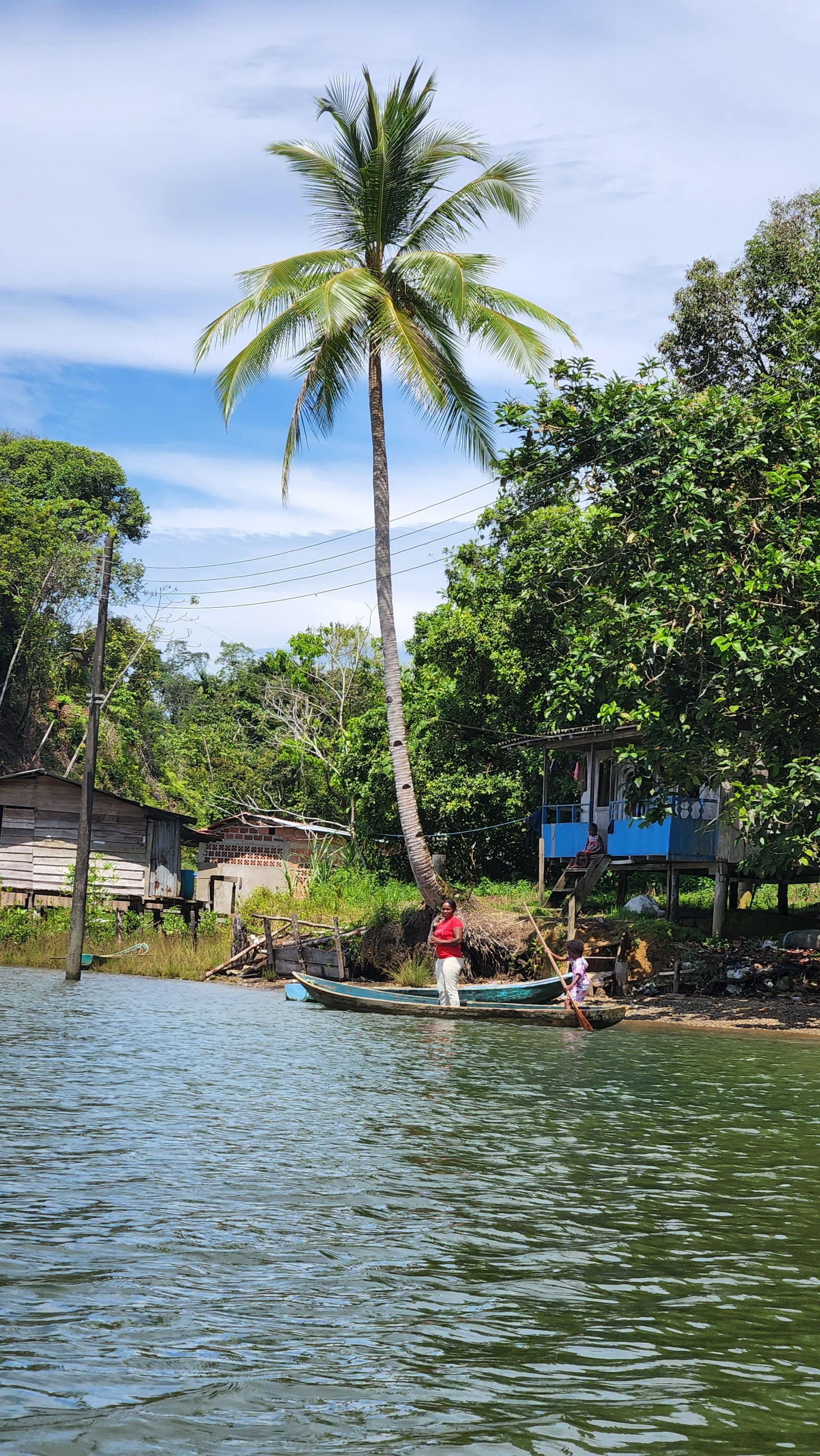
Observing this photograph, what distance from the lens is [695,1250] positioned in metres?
7.89

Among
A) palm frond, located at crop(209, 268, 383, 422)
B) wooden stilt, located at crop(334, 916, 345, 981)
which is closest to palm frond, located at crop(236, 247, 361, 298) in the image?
palm frond, located at crop(209, 268, 383, 422)

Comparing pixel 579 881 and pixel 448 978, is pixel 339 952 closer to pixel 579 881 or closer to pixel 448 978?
pixel 579 881

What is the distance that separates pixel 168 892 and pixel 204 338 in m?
22.0

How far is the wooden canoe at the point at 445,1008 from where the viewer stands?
2230cm

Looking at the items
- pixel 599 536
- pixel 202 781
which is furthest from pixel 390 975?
pixel 202 781

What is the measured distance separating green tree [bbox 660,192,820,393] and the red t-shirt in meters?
19.0

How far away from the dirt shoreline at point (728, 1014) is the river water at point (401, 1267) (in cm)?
979

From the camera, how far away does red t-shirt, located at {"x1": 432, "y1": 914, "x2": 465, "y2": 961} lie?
24.0 m

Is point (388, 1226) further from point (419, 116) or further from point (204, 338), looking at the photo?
point (419, 116)

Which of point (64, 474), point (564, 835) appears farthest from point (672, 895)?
point (64, 474)

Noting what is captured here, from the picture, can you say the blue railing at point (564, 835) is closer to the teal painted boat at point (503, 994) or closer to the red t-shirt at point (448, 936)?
the teal painted boat at point (503, 994)

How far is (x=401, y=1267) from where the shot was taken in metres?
7.25

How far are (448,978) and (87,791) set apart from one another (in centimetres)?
893

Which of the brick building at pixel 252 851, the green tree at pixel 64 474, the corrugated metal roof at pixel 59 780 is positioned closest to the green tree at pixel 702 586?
the corrugated metal roof at pixel 59 780
